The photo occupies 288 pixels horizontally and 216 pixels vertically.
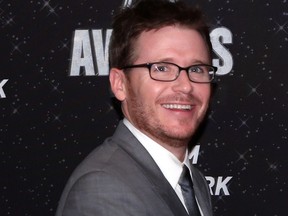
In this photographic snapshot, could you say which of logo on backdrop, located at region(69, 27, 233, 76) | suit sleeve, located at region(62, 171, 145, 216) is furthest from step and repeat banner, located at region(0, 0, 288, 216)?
suit sleeve, located at region(62, 171, 145, 216)

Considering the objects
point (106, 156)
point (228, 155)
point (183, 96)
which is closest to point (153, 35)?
point (183, 96)

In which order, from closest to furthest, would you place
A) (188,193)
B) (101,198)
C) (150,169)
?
1. (101,198)
2. (150,169)
3. (188,193)

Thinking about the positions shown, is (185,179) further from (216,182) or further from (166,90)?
(216,182)

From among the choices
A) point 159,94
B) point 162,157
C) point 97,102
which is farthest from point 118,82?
point 97,102

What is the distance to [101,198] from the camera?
1.00 m

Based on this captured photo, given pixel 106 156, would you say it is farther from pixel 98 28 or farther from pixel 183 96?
pixel 98 28

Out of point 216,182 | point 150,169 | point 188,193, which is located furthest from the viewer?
point 216,182

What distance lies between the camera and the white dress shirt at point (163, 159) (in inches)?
47.8

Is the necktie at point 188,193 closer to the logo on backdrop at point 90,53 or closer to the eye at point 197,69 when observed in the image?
the eye at point 197,69

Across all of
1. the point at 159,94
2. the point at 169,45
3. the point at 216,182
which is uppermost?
the point at 169,45

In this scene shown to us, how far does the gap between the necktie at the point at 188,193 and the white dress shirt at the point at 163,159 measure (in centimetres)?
1

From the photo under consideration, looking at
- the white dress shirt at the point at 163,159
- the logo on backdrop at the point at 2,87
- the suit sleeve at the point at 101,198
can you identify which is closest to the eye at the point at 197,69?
the white dress shirt at the point at 163,159

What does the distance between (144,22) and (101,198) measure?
495 millimetres

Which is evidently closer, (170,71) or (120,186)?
(120,186)
